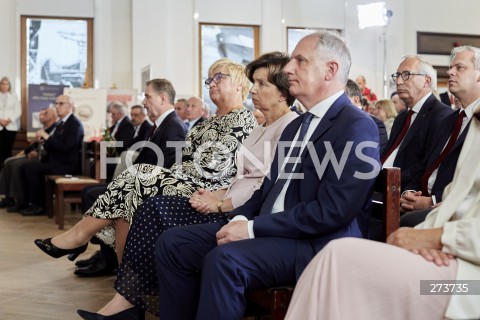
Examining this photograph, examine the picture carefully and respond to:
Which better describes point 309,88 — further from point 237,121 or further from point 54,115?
point 54,115

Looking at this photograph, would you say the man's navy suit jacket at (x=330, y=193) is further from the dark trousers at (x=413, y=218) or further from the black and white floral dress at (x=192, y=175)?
the black and white floral dress at (x=192, y=175)

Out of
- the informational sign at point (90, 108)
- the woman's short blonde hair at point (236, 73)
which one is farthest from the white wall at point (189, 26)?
the woman's short blonde hair at point (236, 73)

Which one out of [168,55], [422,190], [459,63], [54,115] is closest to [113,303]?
[422,190]

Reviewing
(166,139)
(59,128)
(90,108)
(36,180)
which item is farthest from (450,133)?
(90,108)

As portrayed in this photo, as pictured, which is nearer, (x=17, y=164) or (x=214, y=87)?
(x=214, y=87)

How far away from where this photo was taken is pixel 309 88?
8.26ft

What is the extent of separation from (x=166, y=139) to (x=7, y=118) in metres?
8.28

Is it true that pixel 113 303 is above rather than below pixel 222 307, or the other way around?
below

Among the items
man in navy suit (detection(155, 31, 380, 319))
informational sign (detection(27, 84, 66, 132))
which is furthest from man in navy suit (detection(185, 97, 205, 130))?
man in navy suit (detection(155, 31, 380, 319))

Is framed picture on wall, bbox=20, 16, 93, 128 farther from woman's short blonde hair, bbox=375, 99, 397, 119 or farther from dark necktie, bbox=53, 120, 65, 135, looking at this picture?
woman's short blonde hair, bbox=375, 99, 397, 119

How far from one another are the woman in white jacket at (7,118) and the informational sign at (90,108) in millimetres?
1799

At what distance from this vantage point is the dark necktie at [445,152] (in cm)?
335

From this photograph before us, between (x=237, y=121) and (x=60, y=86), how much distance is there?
30.9 feet

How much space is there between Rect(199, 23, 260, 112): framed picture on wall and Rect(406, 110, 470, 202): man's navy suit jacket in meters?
9.74
